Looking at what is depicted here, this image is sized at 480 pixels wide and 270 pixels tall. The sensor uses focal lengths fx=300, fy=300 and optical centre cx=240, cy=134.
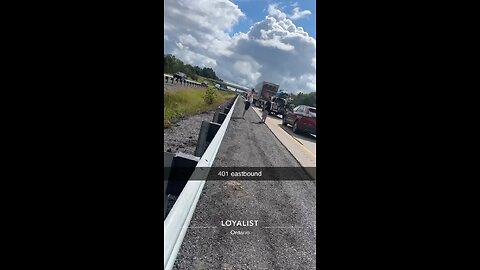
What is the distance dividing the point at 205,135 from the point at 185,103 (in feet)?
2.14

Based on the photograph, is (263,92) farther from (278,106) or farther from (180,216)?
(180,216)

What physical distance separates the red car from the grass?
0.61 meters

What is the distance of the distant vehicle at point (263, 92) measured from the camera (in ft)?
8.84

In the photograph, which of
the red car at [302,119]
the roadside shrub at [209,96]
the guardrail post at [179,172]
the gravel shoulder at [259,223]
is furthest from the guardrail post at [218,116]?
the guardrail post at [179,172]

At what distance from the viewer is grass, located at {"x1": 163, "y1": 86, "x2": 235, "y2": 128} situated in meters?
2.21

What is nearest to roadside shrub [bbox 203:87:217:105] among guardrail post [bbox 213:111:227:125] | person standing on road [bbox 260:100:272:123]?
guardrail post [bbox 213:111:227:125]

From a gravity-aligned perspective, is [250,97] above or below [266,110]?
above

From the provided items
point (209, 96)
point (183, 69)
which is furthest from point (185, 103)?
point (209, 96)

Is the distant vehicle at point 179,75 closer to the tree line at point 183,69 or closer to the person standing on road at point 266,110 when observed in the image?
the tree line at point 183,69

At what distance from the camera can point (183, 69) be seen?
2.35m

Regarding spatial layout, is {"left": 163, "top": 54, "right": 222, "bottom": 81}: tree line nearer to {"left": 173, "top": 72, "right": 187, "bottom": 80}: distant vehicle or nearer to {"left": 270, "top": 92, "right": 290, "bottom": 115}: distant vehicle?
{"left": 173, "top": 72, "right": 187, "bottom": 80}: distant vehicle
